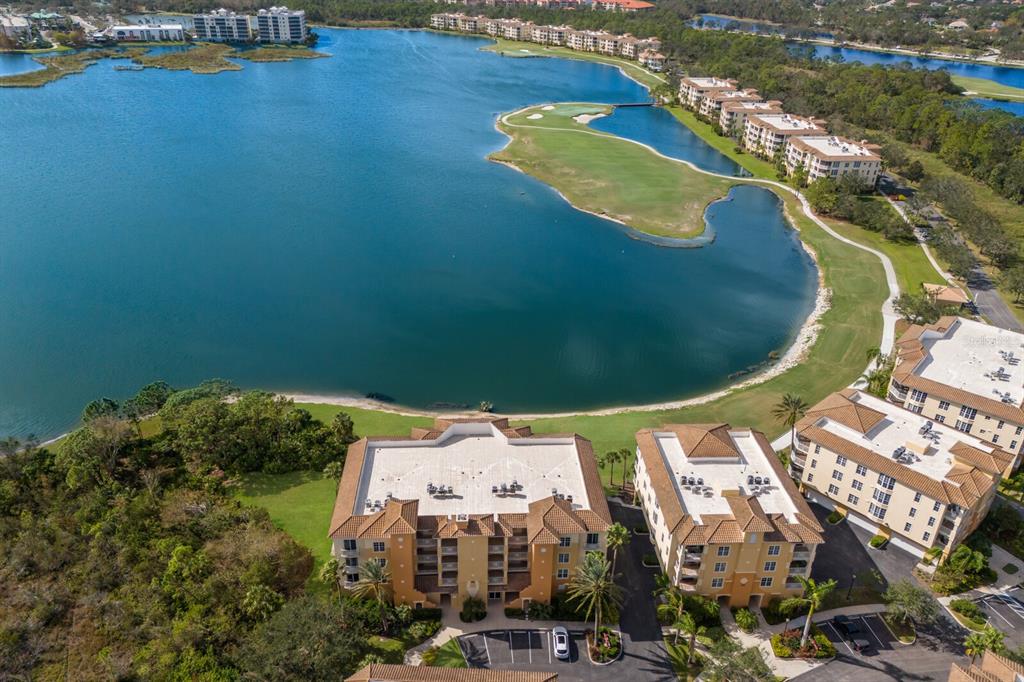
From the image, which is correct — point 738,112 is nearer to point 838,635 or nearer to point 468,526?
point 838,635

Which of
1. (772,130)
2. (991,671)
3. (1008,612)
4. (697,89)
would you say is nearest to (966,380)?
(1008,612)

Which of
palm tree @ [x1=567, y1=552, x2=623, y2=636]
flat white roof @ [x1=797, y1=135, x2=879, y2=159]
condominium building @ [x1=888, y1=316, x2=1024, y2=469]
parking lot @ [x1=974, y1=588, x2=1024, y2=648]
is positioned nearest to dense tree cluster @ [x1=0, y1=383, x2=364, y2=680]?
palm tree @ [x1=567, y1=552, x2=623, y2=636]

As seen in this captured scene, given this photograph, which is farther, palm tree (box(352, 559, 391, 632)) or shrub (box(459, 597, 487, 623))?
shrub (box(459, 597, 487, 623))

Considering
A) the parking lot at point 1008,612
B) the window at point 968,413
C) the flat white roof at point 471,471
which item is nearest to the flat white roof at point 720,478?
the flat white roof at point 471,471

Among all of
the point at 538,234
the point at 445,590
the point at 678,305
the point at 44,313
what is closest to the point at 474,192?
the point at 538,234

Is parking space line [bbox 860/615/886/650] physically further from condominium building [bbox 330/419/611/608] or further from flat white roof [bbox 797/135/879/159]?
flat white roof [bbox 797/135/879/159]

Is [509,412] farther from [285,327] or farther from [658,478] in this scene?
[285,327]

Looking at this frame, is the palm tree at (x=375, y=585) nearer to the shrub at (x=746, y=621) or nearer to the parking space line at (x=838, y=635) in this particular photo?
the shrub at (x=746, y=621)
